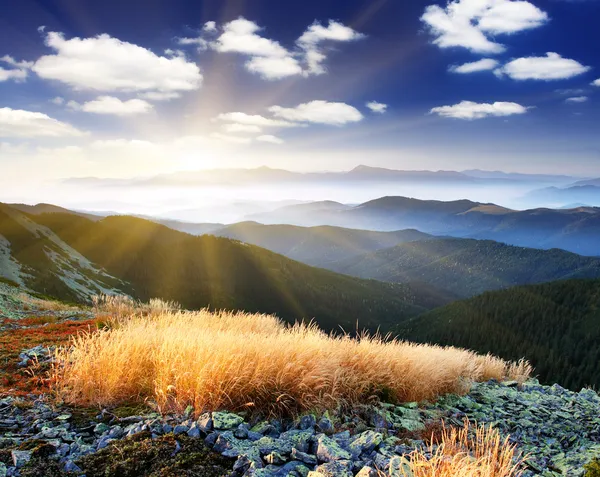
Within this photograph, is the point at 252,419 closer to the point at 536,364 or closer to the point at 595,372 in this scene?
the point at 536,364

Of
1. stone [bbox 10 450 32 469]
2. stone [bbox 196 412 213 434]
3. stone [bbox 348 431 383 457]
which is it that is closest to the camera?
stone [bbox 10 450 32 469]

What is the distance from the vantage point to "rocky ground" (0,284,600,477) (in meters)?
4.00

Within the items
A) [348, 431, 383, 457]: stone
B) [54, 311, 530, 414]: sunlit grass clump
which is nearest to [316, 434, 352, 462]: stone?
[348, 431, 383, 457]: stone

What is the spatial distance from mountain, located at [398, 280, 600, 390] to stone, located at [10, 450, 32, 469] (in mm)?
168039

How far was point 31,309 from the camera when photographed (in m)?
19.8

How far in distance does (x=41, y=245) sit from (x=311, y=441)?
131 m

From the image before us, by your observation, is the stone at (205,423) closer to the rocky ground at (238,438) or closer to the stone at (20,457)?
the rocky ground at (238,438)

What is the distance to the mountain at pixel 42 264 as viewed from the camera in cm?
8212

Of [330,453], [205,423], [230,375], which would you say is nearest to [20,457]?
[205,423]

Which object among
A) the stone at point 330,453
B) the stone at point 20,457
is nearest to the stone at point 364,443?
the stone at point 330,453

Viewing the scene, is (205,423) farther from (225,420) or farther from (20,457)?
(20,457)

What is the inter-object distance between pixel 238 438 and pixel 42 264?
11560 cm

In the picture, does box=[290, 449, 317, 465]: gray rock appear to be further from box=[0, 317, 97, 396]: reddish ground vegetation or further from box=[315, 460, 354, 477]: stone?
box=[0, 317, 97, 396]: reddish ground vegetation

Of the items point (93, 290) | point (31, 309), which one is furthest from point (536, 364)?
point (31, 309)
